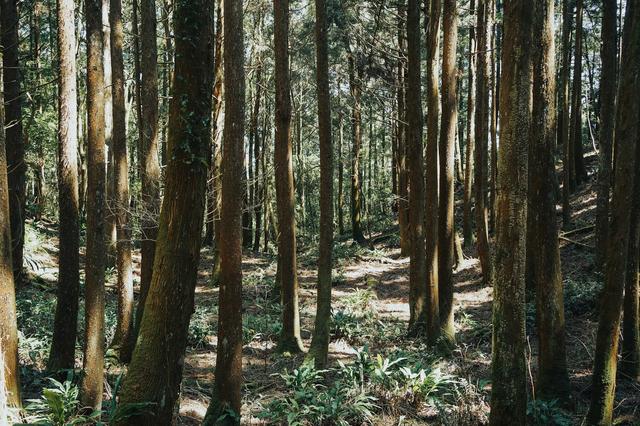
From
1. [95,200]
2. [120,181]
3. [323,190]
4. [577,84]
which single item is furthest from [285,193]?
[577,84]

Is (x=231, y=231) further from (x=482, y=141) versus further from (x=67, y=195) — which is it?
(x=482, y=141)

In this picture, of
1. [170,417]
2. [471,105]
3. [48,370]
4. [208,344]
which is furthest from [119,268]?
[471,105]

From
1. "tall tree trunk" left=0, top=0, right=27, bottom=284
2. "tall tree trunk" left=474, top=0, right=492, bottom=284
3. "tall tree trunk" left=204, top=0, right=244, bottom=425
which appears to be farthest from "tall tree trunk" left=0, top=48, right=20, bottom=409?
"tall tree trunk" left=474, top=0, right=492, bottom=284

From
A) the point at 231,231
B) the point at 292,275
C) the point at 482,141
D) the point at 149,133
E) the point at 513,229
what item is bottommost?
the point at 292,275

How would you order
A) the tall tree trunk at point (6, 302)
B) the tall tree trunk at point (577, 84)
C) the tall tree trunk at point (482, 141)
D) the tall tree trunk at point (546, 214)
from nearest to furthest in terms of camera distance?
the tall tree trunk at point (6, 302), the tall tree trunk at point (546, 214), the tall tree trunk at point (482, 141), the tall tree trunk at point (577, 84)

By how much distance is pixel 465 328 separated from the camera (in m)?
11.5

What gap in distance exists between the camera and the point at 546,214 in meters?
6.27

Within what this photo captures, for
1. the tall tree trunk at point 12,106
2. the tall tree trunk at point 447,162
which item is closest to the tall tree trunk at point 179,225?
the tall tree trunk at point 447,162

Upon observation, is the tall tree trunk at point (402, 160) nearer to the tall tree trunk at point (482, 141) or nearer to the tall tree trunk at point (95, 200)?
the tall tree trunk at point (482, 141)

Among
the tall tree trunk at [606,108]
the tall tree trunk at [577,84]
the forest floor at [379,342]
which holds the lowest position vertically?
the forest floor at [379,342]

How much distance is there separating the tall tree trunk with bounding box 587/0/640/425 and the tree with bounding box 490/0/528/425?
1915 millimetres

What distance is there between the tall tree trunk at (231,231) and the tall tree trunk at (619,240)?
460 centimetres

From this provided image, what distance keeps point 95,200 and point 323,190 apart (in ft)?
12.7

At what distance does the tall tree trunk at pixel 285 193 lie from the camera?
8.98m
